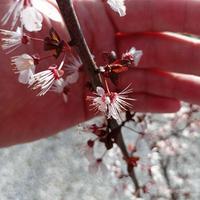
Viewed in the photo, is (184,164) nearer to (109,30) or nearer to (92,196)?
(92,196)

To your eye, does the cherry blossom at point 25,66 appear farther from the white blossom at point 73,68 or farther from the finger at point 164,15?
the finger at point 164,15

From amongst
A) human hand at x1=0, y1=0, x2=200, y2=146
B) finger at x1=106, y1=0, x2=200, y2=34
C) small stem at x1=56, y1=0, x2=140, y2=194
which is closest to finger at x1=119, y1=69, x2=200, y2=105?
human hand at x1=0, y1=0, x2=200, y2=146

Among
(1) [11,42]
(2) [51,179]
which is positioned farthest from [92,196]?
(1) [11,42]

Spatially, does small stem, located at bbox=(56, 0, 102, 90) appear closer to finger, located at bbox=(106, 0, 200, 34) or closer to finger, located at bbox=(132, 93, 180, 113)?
finger, located at bbox=(106, 0, 200, 34)

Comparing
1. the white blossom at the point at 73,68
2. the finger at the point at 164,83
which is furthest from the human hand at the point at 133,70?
the white blossom at the point at 73,68

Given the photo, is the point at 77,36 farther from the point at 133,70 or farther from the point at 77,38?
the point at 133,70
